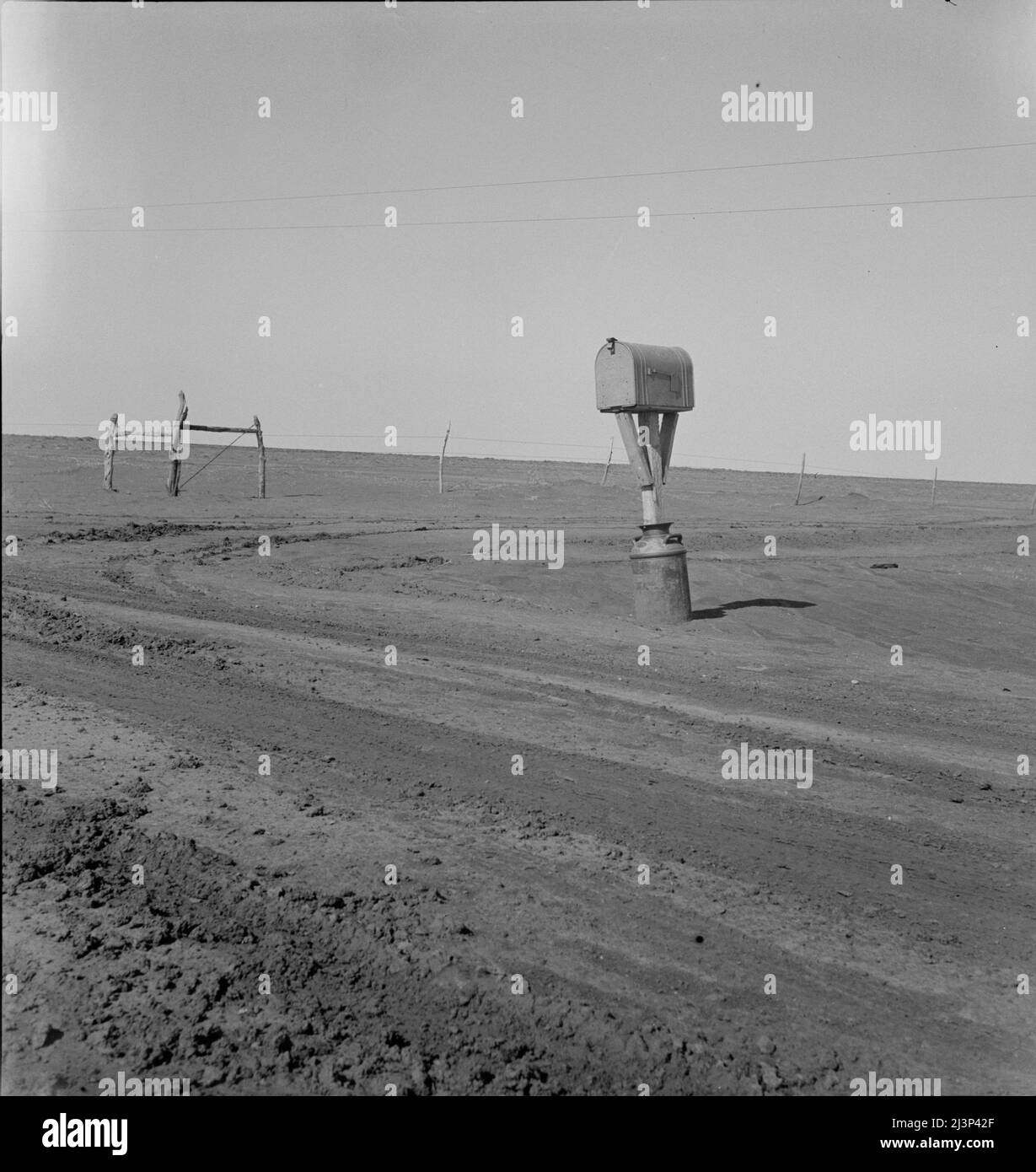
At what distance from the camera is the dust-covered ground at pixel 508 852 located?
11.2ft

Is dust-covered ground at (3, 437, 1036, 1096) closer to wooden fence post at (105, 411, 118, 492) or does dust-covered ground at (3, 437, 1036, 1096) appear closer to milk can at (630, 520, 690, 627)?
milk can at (630, 520, 690, 627)

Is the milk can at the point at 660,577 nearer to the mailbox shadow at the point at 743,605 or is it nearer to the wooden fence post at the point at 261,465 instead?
the mailbox shadow at the point at 743,605

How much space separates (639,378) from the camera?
10953 millimetres

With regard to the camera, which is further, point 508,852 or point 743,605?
point 743,605

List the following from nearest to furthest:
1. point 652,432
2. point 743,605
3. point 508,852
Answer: point 508,852 → point 652,432 → point 743,605

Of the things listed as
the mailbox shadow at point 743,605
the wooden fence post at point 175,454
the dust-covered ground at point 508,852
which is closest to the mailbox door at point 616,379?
the dust-covered ground at point 508,852

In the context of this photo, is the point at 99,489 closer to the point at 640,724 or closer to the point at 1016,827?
the point at 640,724

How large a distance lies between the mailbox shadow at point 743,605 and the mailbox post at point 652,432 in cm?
53

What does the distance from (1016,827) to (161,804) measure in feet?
15.1

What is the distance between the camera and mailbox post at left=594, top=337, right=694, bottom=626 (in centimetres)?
1101

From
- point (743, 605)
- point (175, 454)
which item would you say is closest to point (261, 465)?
point (175, 454)

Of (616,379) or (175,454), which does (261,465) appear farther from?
(616,379)

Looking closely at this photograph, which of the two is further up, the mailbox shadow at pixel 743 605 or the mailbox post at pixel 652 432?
the mailbox post at pixel 652 432

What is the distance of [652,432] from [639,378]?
0.72 m
